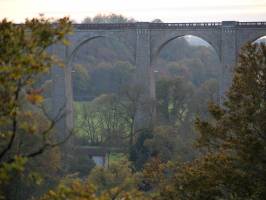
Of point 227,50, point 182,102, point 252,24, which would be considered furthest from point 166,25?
point 182,102

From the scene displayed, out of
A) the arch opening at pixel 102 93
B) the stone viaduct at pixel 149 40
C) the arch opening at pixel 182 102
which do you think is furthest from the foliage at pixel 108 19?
the stone viaduct at pixel 149 40

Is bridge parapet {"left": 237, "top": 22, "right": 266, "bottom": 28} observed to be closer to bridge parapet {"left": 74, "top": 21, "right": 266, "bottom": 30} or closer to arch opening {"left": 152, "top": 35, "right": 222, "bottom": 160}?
bridge parapet {"left": 74, "top": 21, "right": 266, "bottom": 30}

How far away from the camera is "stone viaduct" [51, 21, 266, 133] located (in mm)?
34312

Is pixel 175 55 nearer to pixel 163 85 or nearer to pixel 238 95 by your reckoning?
pixel 163 85

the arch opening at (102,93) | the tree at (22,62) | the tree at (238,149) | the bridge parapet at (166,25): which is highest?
the bridge parapet at (166,25)

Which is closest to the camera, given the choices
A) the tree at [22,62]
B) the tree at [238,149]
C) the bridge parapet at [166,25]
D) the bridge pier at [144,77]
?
the tree at [22,62]

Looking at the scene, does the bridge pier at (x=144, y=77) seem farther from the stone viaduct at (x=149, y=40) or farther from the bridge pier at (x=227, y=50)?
the bridge pier at (x=227, y=50)

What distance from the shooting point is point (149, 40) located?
36375mm

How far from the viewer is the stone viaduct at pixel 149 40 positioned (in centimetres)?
3431

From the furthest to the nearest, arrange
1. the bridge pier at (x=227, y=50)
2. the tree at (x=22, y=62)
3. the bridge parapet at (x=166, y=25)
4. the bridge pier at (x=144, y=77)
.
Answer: the bridge pier at (x=144, y=77)
the bridge pier at (x=227, y=50)
the bridge parapet at (x=166, y=25)
the tree at (x=22, y=62)

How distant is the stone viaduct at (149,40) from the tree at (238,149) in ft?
74.6

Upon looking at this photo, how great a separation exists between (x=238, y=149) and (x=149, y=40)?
2651 cm

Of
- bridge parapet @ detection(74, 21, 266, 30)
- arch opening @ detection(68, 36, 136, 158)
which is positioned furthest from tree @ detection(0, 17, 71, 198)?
arch opening @ detection(68, 36, 136, 158)

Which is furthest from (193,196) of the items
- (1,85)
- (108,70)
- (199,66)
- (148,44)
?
(199,66)
